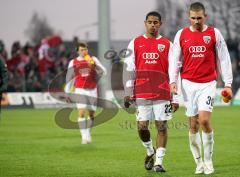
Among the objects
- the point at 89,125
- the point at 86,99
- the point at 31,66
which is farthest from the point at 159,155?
the point at 31,66

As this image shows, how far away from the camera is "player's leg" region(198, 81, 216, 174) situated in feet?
40.5

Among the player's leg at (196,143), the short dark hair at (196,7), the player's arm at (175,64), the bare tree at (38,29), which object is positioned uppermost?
the short dark hair at (196,7)

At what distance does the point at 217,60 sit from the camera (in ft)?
41.5

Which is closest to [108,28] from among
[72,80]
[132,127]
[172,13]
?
[132,127]

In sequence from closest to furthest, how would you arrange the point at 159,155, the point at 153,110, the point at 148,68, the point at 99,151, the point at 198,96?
the point at 198,96 → the point at 159,155 → the point at 148,68 → the point at 153,110 → the point at 99,151

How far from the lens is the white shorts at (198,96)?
489 inches

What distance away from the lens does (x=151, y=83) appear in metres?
13.6

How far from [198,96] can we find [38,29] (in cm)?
15121

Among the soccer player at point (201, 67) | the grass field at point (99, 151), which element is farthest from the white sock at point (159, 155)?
the soccer player at point (201, 67)

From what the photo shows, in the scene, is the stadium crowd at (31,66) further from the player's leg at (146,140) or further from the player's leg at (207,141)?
the player's leg at (207,141)

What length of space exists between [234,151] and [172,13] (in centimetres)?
6007

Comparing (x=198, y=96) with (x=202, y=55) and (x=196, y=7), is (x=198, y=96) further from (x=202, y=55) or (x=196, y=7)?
(x=196, y=7)

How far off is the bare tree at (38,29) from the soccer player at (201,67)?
5572 inches

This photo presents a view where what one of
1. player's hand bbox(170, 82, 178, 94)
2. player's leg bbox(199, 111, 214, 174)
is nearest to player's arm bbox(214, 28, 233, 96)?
player's leg bbox(199, 111, 214, 174)
